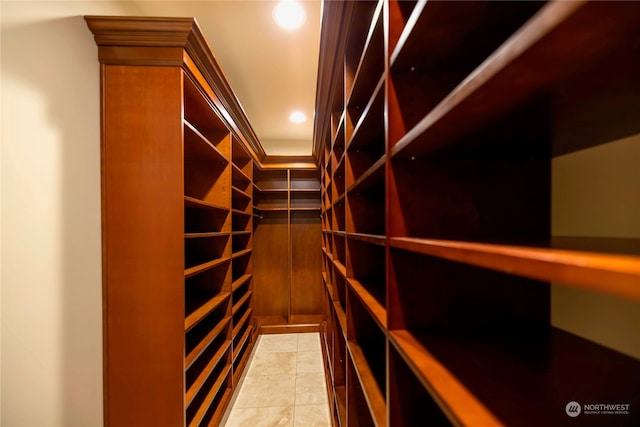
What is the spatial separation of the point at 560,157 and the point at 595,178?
100mm

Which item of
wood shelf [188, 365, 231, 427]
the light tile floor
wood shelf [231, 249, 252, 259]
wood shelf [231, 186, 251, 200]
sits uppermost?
wood shelf [231, 186, 251, 200]

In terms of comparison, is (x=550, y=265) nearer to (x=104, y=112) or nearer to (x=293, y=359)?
(x=104, y=112)

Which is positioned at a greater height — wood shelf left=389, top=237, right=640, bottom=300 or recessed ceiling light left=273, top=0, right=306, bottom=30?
recessed ceiling light left=273, top=0, right=306, bottom=30

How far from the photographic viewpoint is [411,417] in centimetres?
68

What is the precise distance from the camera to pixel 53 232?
1.27 m

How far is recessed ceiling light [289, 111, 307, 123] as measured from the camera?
3092mm

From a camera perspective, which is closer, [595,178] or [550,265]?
[550,265]

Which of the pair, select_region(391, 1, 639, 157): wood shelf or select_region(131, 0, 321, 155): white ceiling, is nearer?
select_region(391, 1, 639, 157): wood shelf

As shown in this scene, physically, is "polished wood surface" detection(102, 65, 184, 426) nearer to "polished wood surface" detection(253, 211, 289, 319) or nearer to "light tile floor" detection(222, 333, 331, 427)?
"light tile floor" detection(222, 333, 331, 427)

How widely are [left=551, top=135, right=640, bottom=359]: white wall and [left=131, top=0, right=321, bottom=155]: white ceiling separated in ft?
5.68

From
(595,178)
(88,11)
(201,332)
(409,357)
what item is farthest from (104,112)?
(595,178)

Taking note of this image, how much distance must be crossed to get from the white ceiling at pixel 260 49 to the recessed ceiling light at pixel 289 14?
1.2 inches

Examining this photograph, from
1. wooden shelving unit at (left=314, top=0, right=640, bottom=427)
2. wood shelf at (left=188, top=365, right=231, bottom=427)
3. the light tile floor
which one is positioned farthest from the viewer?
the light tile floor

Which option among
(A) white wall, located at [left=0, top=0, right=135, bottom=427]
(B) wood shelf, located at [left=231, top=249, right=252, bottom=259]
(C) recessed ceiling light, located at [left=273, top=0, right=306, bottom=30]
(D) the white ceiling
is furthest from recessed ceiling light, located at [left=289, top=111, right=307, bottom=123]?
(A) white wall, located at [left=0, top=0, right=135, bottom=427]
